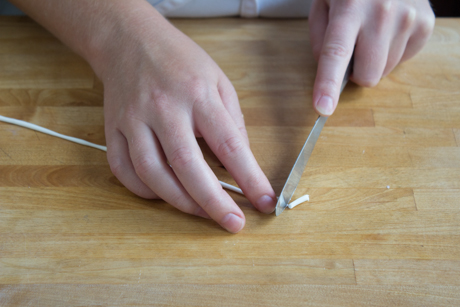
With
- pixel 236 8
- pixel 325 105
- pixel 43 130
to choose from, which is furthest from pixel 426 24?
pixel 43 130

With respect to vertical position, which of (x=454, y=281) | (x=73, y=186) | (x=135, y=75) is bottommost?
(x=454, y=281)

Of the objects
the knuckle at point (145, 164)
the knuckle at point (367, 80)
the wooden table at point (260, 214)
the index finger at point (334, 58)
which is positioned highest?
the index finger at point (334, 58)

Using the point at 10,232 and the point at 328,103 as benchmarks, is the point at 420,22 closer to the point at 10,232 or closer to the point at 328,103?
the point at 328,103

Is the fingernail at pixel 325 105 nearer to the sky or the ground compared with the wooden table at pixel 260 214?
nearer to the sky

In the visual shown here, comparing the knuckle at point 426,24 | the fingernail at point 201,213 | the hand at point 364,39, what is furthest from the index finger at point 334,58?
the fingernail at point 201,213

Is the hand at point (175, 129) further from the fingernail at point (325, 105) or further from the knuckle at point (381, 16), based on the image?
the knuckle at point (381, 16)

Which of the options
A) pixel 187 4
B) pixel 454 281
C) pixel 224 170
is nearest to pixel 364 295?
pixel 454 281
